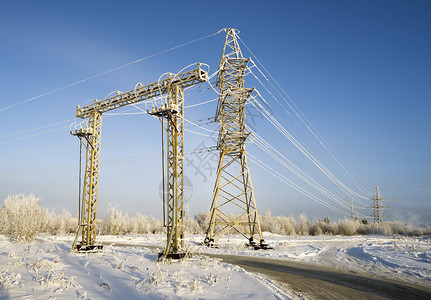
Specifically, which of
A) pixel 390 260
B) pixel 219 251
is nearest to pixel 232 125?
pixel 219 251

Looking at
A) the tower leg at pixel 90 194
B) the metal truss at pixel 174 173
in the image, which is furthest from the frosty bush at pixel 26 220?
the metal truss at pixel 174 173

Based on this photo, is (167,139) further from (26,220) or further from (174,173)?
(26,220)

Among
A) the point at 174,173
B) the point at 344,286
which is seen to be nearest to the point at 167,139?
the point at 174,173

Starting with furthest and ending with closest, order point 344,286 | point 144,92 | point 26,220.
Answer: point 26,220, point 144,92, point 344,286

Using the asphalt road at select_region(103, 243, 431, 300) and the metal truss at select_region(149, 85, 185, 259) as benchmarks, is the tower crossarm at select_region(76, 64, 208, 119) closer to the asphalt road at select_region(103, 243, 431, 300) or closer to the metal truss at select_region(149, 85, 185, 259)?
the metal truss at select_region(149, 85, 185, 259)

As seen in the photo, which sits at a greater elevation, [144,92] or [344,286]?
[144,92]

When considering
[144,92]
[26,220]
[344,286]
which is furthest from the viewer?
[26,220]

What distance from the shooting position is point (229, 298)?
6.59 m

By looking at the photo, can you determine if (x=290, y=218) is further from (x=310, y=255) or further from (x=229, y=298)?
(x=229, y=298)

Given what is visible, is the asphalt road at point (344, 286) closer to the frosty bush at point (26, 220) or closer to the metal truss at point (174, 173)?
the metal truss at point (174, 173)

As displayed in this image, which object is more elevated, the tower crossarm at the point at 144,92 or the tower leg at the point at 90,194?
the tower crossarm at the point at 144,92

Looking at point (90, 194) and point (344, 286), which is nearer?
point (344, 286)

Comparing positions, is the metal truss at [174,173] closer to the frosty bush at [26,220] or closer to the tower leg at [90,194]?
the tower leg at [90,194]

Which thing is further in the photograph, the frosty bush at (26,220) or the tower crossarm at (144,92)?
the frosty bush at (26,220)
